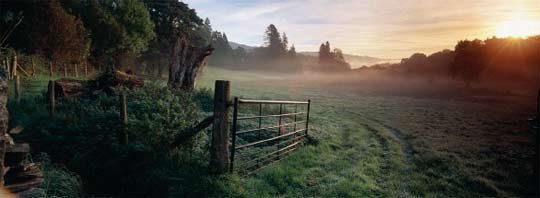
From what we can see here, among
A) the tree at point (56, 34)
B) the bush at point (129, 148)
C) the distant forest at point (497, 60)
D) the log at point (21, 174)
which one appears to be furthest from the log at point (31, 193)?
the distant forest at point (497, 60)

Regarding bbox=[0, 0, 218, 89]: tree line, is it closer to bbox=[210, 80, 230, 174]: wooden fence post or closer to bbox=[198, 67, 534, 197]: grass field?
bbox=[210, 80, 230, 174]: wooden fence post

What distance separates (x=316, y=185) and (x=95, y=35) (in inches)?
1270

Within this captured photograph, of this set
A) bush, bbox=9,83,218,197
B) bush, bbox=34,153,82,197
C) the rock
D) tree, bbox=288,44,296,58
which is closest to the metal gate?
bush, bbox=9,83,218,197

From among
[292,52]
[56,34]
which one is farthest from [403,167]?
[292,52]

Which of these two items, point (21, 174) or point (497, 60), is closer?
point (21, 174)

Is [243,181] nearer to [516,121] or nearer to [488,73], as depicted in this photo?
[516,121]

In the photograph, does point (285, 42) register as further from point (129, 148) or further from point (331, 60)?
point (129, 148)

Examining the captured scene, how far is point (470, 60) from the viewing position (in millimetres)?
40500

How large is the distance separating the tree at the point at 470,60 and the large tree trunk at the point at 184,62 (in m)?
40.8

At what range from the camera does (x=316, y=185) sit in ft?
19.0

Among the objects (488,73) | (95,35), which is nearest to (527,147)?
(95,35)

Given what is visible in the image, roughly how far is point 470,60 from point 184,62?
1651 inches

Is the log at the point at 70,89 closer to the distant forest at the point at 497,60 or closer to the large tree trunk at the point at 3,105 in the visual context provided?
the large tree trunk at the point at 3,105

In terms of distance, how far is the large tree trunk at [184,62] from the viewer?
15.1 metres
